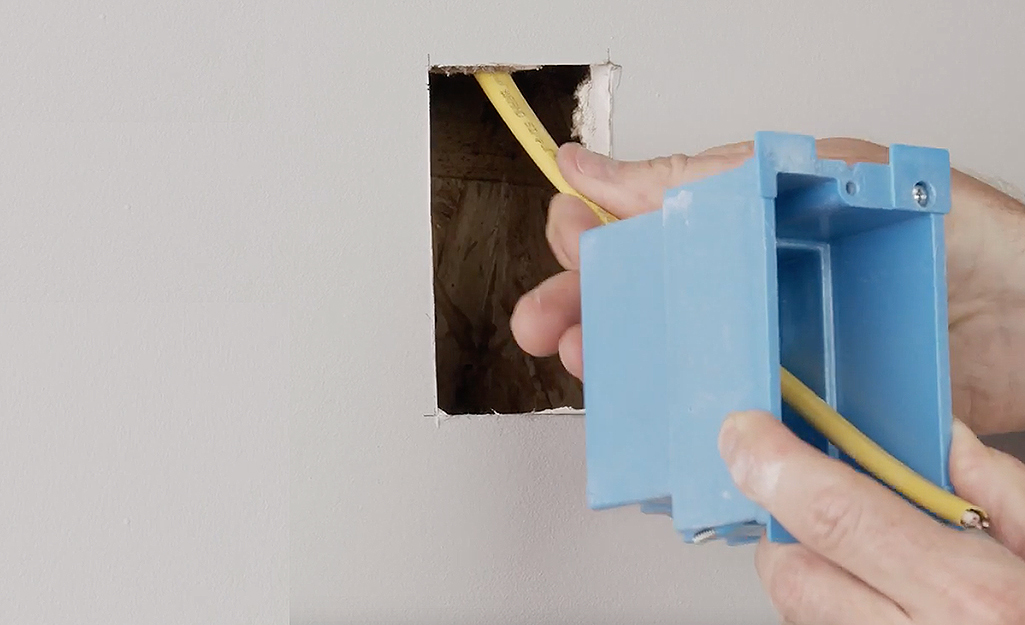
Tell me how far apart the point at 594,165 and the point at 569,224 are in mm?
53

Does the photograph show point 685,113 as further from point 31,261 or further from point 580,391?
point 31,261

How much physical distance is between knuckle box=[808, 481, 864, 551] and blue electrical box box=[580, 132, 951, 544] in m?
0.03

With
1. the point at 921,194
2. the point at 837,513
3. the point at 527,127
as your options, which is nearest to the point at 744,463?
the point at 837,513

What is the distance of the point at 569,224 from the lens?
0.76 m

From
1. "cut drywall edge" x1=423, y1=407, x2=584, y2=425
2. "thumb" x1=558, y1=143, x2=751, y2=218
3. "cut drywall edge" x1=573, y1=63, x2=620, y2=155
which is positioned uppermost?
"cut drywall edge" x1=573, y1=63, x2=620, y2=155

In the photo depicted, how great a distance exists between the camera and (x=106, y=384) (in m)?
0.67

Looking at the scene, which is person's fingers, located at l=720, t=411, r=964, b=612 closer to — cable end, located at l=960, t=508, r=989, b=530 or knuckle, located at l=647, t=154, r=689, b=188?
cable end, located at l=960, t=508, r=989, b=530

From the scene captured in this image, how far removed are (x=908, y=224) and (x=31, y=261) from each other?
0.55 metres

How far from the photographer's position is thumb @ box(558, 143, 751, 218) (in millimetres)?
701

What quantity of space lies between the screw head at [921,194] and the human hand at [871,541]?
139mm

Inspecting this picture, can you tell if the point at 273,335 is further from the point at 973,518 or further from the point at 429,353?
the point at 973,518

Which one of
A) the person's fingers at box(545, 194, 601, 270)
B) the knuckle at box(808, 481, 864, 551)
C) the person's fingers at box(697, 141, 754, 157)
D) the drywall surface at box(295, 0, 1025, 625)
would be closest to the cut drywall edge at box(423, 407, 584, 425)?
the drywall surface at box(295, 0, 1025, 625)

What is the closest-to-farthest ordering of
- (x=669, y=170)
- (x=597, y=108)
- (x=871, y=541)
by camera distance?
(x=871, y=541)
(x=669, y=170)
(x=597, y=108)

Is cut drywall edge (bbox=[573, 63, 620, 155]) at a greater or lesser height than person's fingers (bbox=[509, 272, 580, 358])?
greater
